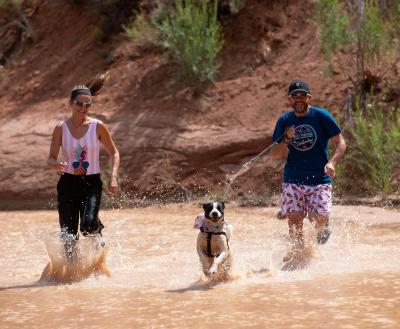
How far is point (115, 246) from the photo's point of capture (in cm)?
898

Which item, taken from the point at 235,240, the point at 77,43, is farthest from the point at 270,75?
the point at 235,240

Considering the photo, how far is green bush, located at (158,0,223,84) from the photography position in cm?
1477

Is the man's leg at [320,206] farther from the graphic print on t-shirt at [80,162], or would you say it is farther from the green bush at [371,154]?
the green bush at [371,154]

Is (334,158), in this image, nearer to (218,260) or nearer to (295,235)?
(295,235)

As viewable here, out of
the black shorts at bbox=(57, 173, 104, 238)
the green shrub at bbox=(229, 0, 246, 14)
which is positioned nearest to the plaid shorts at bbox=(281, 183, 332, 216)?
the black shorts at bbox=(57, 173, 104, 238)

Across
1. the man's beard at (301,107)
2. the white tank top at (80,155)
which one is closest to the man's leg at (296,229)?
the man's beard at (301,107)

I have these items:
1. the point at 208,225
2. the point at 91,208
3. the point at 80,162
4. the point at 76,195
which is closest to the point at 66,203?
the point at 76,195

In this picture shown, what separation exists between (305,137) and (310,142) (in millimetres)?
58

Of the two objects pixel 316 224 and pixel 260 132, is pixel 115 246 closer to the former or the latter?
pixel 316 224

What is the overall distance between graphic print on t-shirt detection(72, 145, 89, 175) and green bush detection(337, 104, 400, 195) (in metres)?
6.05

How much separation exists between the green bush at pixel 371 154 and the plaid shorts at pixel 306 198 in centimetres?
491

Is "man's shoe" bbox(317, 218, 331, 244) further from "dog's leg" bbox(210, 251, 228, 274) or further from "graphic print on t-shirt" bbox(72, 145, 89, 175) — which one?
"graphic print on t-shirt" bbox(72, 145, 89, 175)

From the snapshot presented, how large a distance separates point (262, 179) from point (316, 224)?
6111 mm

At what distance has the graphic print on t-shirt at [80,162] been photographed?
6.89 meters
